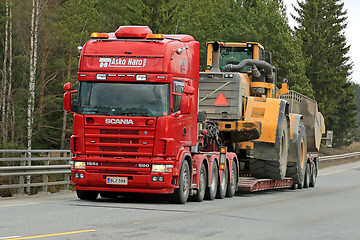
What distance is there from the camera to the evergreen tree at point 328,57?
81500 millimetres

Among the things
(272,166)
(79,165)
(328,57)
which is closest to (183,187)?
(79,165)

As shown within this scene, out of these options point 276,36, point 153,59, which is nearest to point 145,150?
point 153,59

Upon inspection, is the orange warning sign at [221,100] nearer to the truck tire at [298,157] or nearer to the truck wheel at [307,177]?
the truck tire at [298,157]

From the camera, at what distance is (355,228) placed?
43.3 feet

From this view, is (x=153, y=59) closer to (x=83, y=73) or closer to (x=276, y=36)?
(x=83, y=73)

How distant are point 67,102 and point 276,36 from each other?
48785 millimetres

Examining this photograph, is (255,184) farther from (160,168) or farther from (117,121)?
(117,121)

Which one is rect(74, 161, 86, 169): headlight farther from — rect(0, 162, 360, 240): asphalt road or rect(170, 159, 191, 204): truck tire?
rect(170, 159, 191, 204): truck tire

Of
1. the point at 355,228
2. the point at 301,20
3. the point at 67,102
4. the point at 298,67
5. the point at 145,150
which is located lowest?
the point at 355,228

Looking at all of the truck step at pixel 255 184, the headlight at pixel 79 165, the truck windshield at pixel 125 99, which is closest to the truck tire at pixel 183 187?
the truck windshield at pixel 125 99

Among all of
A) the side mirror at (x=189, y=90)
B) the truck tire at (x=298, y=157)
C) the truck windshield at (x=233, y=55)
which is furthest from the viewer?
the truck tire at (x=298, y=157)

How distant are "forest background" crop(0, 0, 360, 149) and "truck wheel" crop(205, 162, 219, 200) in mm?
14389

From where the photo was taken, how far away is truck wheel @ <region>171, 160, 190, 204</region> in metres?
17.0

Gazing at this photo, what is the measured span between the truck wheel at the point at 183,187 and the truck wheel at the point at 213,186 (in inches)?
75.4
